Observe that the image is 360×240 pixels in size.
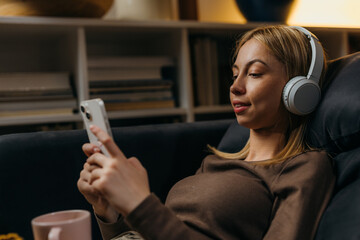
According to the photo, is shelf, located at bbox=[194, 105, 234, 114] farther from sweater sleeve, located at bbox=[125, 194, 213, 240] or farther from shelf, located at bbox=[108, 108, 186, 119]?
sweater sleeve, located at bbox=[125, 194, 213, 240]

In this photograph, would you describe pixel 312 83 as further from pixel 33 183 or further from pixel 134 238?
pixel 33 183

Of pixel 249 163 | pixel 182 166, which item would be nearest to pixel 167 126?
pixel 182 166

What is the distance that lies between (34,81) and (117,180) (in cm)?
130

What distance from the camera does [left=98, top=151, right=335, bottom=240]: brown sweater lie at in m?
0.80

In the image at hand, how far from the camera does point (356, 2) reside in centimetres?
272

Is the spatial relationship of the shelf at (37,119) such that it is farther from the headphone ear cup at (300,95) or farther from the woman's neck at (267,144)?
the headphone ear cup at (300,95)

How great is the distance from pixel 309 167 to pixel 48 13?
1365 millimetres

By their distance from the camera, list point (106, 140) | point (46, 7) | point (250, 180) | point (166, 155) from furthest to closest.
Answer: point (46, 7), point (166, 155), point (250, 180), point (106, 140)

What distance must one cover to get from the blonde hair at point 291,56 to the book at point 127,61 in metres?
1.02

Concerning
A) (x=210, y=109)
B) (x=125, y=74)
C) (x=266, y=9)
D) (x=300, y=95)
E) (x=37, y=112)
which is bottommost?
(x=210, y=109)

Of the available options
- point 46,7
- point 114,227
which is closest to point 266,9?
point 46,7

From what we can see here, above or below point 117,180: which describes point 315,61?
above

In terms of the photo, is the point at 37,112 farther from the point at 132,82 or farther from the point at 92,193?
the point at 92,193

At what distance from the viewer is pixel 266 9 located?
2.16 metres
